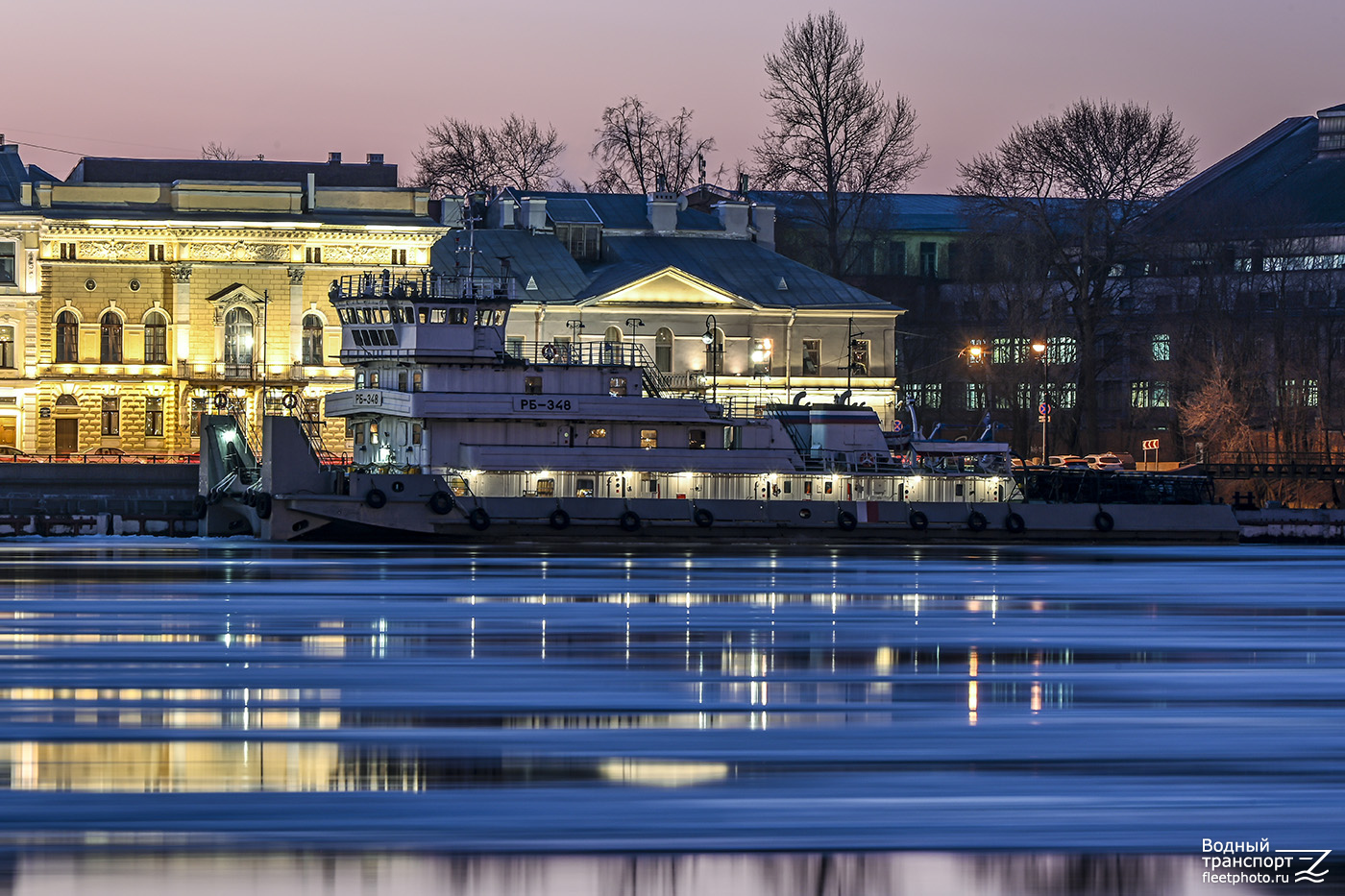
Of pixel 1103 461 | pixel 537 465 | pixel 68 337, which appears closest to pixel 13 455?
pixel 68 337

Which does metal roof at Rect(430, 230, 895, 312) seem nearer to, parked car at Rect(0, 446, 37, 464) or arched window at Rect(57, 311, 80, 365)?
arched window at Rect(57, 311, 80, 365)

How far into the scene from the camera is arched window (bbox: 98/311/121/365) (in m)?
77.1

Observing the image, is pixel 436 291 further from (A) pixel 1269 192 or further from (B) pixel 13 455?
(A) pixel 1269 192

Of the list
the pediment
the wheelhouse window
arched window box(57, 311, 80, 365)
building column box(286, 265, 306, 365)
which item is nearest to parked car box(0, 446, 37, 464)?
arched window box(57, 311, 80, 365)

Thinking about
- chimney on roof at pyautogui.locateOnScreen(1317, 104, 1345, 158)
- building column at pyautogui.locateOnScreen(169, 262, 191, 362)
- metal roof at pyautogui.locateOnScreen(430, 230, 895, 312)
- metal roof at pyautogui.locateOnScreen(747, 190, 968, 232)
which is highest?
chimney on roof at pyautogui.locateOnScreen(1317, 104, 1345, 158)

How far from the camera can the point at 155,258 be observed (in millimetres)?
77250

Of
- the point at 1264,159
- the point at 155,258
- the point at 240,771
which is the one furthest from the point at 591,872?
the point at 1264,159

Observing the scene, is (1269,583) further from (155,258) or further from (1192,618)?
(155,258)

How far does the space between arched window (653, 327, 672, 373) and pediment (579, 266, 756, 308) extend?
128 cm

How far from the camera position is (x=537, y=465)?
4925 centimetres

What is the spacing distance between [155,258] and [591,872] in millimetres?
68725

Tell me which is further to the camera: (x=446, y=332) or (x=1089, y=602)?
(x=446, y=332)

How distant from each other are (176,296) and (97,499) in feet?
65.5

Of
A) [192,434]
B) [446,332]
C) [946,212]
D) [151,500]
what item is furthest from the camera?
[946,212]
